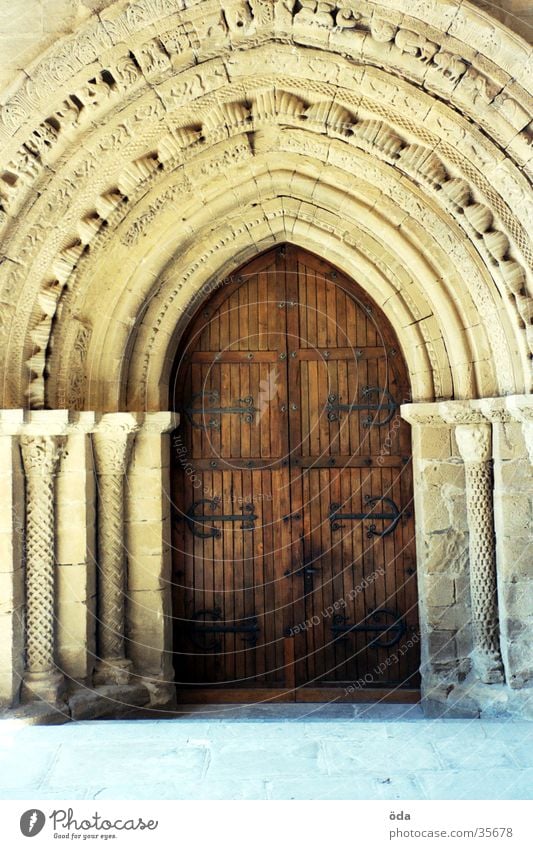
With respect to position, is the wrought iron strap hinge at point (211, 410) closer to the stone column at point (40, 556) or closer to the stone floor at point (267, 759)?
the stone column at point (40, 556)

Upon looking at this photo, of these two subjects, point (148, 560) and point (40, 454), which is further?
point (148, 560)

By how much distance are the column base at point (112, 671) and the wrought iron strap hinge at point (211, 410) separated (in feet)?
4.74

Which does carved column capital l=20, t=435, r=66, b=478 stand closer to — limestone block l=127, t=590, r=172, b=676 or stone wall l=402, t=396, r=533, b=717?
limestone block l=127, t=590, r=172, b=676

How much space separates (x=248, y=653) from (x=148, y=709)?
690 millimetres

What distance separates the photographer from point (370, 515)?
14.5 ft

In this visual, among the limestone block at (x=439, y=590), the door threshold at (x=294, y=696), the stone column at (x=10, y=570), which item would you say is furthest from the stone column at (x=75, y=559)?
the limestone block at (x=439, y=590)

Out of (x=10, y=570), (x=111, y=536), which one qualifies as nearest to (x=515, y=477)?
(x=111, y=536)

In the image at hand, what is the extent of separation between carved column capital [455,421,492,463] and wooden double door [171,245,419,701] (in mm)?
500

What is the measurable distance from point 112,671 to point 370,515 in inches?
68.6

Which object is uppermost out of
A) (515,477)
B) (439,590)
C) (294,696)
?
(515,477)

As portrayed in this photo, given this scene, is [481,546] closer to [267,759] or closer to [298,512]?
[298,512]

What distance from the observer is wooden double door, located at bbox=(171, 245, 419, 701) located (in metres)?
4.41

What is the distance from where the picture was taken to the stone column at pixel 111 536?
4066 millimetres

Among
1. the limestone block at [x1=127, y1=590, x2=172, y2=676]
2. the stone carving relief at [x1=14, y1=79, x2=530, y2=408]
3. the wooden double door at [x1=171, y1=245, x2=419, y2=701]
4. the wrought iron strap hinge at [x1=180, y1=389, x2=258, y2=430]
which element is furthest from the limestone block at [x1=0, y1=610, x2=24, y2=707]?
the stone carving relief at [x1=14, y1=79, x2=530, y2=408]
